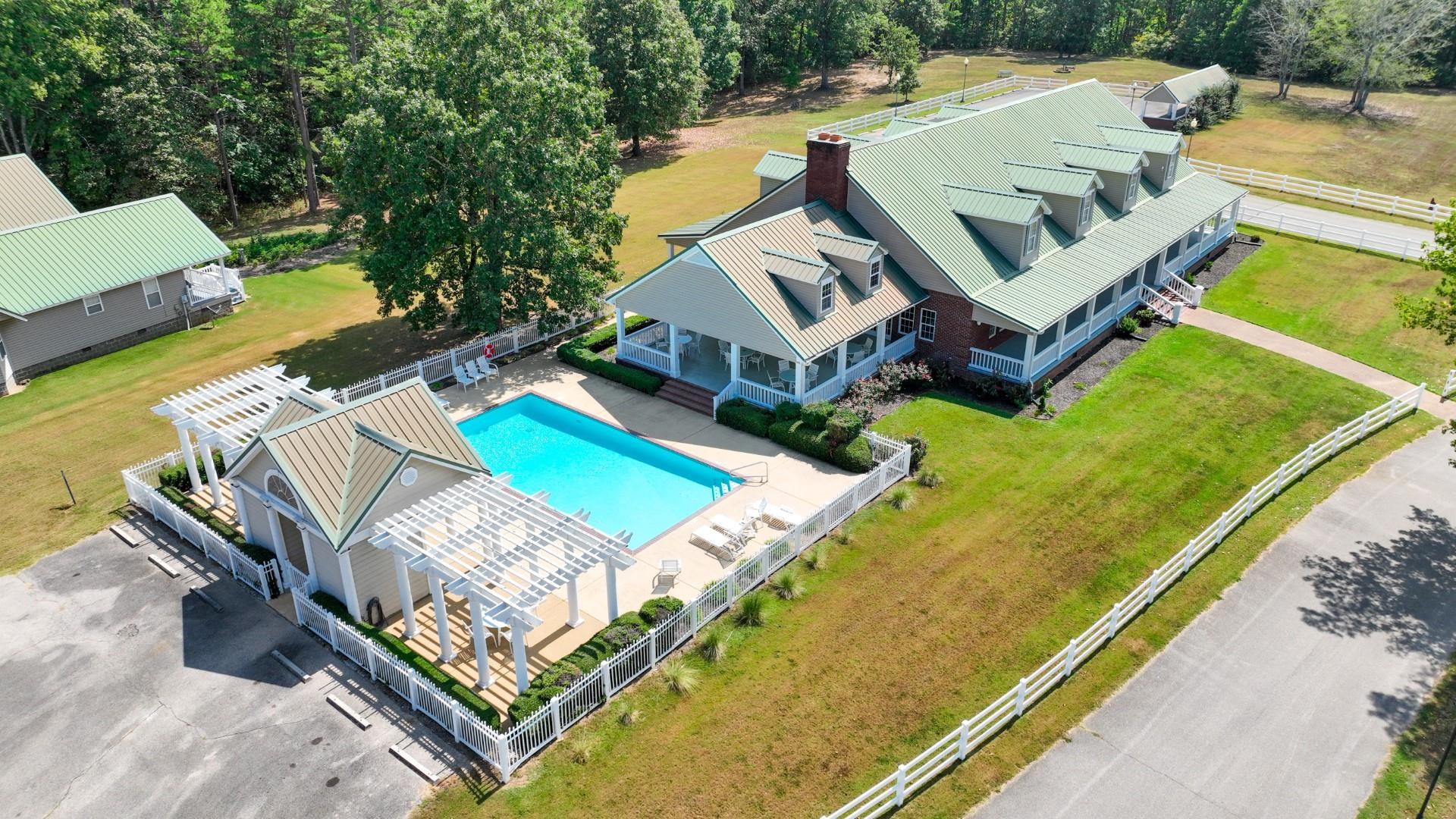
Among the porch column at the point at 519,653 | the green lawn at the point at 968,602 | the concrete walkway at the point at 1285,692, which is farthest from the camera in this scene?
the porch column at the point at 519,653

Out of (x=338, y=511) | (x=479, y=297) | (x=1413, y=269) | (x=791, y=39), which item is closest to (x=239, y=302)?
(x=479, y=297)

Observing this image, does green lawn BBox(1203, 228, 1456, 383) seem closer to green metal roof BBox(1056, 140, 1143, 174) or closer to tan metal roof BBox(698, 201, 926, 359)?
green metal roof BBox(1056, 140, 1143, 174)

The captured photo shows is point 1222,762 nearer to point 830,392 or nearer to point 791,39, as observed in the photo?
point 830,392

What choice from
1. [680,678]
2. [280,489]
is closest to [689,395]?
[680,678]

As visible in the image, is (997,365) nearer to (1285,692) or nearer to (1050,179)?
(1050,179)

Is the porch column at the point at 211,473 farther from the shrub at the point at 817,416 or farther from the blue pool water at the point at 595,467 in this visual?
the shrub at the point at 817,416

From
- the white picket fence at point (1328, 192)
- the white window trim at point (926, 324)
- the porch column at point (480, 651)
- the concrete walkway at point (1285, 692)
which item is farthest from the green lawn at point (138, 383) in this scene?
the white picket fence at point (1328, 192)

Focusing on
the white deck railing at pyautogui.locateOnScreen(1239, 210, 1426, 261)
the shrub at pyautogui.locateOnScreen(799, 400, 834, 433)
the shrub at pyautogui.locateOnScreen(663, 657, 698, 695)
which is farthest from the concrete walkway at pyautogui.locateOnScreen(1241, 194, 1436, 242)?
the shrub at pyautogui.locateOnScreen(663, 657, 698, 695)
